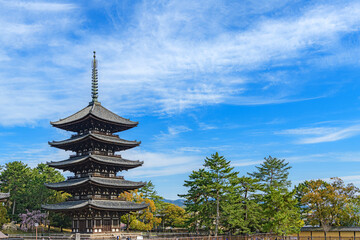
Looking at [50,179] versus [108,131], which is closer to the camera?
[108,131]

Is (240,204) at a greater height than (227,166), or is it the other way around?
(227,166)

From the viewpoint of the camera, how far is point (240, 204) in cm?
5534

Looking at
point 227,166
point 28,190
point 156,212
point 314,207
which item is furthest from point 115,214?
point 314,207

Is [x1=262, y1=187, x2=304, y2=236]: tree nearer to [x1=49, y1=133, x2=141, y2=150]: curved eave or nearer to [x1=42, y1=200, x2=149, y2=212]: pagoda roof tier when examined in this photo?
[x1=42, y1=200, x2=149, y2=212]: pagoda roof tier

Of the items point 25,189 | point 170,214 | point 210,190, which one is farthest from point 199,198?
point 25,189

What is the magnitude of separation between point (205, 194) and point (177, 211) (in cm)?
2676

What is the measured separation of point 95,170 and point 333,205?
143ft

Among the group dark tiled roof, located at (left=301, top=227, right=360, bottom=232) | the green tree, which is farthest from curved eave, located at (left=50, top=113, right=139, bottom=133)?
dark tiled roof, located at (left=301, top=227, right=360, bottom=232)

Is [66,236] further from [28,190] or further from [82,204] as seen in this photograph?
[28,190]

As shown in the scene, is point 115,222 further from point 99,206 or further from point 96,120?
point 96,120

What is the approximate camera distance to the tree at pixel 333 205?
64562 mm

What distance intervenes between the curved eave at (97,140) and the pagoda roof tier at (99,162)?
2.39m

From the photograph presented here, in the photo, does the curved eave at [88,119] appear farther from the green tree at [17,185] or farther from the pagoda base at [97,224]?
the green tree at [17,185]

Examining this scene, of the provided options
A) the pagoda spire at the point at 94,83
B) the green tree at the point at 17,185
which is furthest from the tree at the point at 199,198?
the green tree at the point at 17,185
